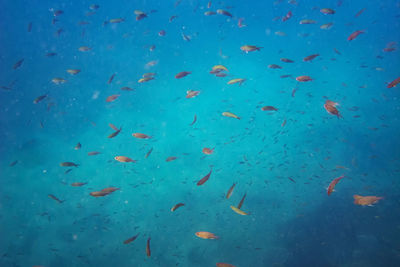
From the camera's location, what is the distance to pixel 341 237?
24.0ft

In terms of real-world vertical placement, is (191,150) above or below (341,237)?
below

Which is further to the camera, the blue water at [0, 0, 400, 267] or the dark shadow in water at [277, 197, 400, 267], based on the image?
the blue water at [0, 0, 400, 267]

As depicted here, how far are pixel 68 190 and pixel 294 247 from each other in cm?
1149

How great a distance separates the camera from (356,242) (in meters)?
7.06

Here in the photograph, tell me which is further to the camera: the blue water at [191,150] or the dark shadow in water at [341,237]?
the blue water at [191,150]

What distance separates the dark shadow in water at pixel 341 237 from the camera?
6578 millimetres

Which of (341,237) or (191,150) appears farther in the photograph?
(191,150)

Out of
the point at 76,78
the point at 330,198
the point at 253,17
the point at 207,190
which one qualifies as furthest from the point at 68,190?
the point at 253,17

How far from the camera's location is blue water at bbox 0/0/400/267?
26.0 ft

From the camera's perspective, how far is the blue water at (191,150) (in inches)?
312

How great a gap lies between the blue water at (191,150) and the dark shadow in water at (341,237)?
5cm

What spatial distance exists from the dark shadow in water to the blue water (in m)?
0.05

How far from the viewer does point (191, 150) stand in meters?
13.8

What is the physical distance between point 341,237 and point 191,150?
867 centimetres
